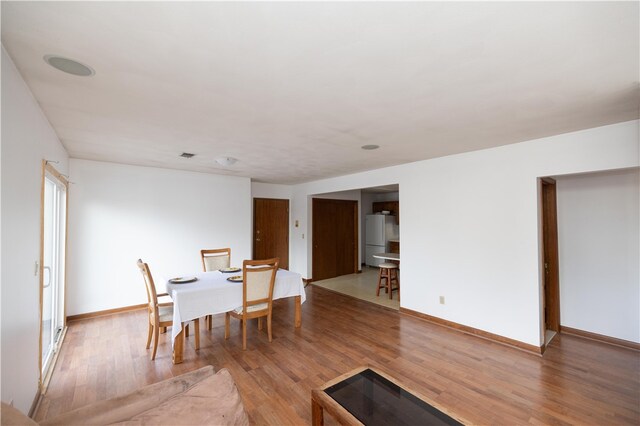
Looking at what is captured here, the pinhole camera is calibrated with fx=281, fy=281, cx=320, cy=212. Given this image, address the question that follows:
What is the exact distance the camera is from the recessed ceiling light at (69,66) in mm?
1604

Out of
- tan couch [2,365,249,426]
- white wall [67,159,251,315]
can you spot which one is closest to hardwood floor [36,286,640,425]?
white wall [67,159,251,315]

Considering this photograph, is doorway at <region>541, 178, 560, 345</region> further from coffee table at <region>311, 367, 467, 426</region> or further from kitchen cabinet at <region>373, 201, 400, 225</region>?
kitchen cabinet at <region>373, 201, 400, 225</region>

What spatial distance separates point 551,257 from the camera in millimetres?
3750

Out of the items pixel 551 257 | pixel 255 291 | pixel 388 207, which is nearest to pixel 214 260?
pixel 255 291

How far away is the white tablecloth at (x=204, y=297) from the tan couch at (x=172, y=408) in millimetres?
1323

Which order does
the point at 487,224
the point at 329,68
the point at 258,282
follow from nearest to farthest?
the point at 329,68, the point at 258,282, the point at 487,224

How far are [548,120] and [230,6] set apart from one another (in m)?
2.82

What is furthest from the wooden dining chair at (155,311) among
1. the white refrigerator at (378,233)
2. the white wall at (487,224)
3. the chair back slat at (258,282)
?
the white refrigerator at (378,233)

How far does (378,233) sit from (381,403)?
6612 millimetres

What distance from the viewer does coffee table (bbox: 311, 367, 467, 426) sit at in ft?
5.30

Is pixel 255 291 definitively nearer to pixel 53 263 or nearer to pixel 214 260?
pixel 214 260

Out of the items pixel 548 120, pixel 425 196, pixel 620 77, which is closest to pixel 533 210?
pixel 548 120

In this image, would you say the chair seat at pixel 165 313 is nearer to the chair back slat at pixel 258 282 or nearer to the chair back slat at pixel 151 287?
the chair back slat at pixel 151 287

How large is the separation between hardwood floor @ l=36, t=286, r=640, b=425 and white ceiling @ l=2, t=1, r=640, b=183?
236 centimetres
